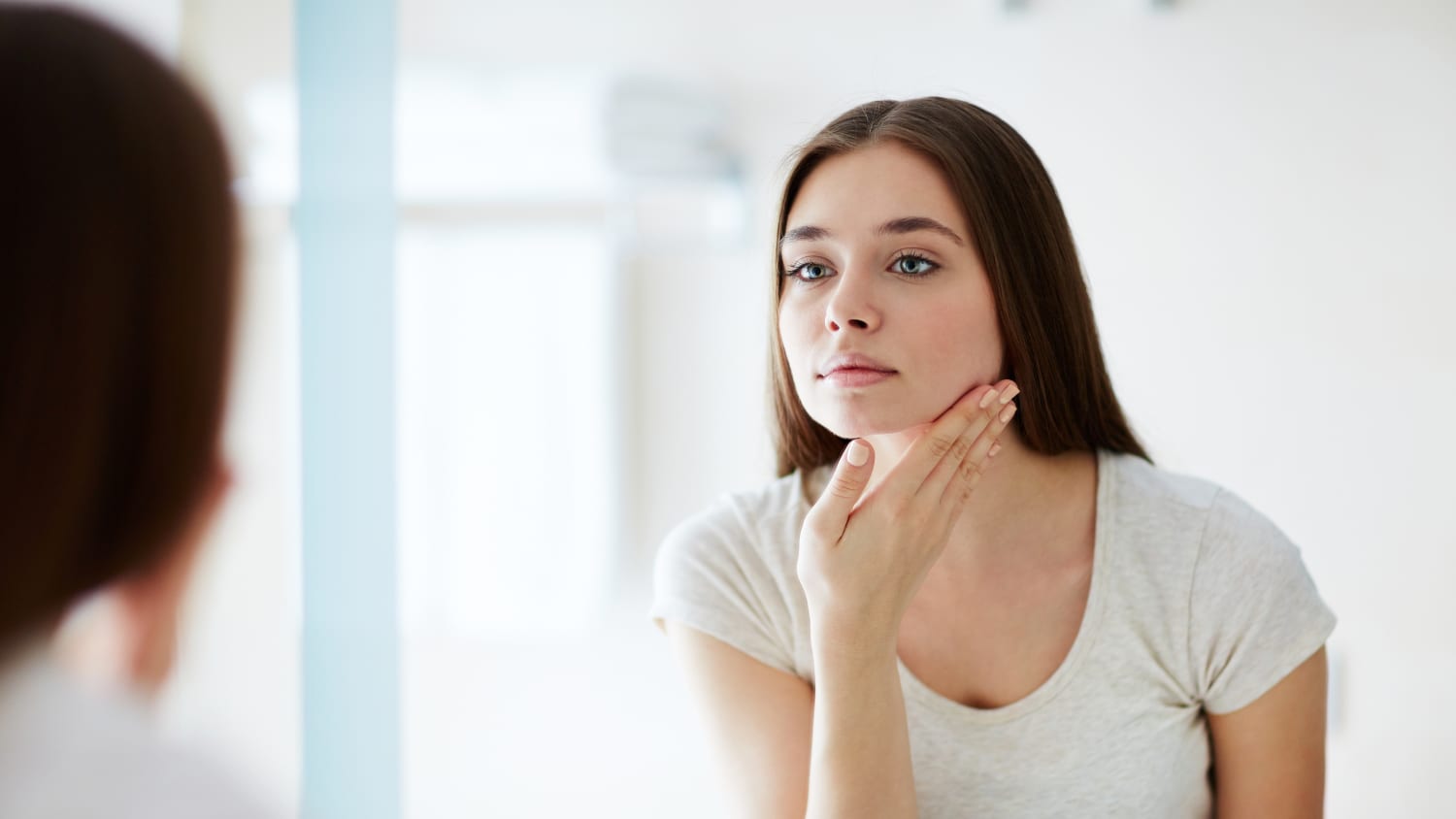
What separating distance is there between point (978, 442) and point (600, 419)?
4.33 feet

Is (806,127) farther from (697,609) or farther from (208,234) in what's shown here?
(208,234)

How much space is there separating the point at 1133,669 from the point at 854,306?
0.44 meters

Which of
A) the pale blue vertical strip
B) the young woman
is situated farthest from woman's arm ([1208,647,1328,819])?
the pale blue vertical strip

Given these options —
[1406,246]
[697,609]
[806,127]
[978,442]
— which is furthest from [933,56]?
[697,609]

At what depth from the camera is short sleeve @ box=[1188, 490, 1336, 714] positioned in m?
0.95

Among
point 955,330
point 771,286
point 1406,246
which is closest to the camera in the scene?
point 955,330

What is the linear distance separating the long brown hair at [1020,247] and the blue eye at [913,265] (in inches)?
2.0

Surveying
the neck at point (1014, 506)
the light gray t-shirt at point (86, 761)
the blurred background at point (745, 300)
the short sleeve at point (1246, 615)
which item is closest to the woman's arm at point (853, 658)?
the neck at point (1014, 506)

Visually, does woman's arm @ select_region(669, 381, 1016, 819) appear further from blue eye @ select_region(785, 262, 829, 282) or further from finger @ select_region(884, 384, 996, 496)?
blue eye @ select_region(785, 262, 829, 282)

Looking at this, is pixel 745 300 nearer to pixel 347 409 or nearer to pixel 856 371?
pixel 856 371

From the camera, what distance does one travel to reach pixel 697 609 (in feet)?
3.36

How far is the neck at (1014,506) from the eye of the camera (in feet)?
3.43

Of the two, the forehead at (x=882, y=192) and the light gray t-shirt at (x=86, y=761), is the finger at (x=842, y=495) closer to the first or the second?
the forehead at (x=882, y=192)

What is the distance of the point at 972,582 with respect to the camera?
1.05 metres
